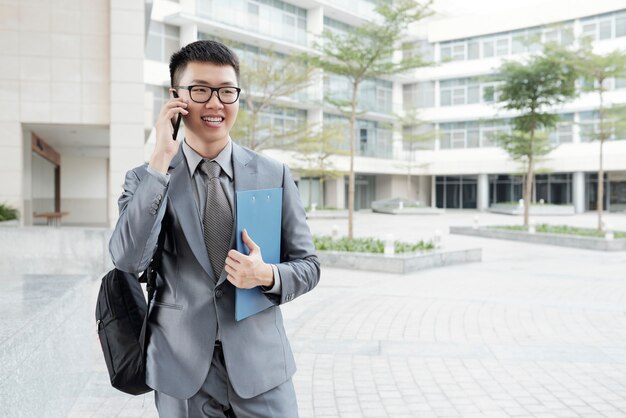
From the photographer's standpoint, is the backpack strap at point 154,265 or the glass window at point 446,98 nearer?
the backpack strap at point 154,265

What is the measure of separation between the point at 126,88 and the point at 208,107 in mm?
14052

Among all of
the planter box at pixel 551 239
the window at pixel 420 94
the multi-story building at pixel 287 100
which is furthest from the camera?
the window at pixel 420 94

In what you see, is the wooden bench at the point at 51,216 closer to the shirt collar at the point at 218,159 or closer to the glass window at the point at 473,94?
the shirt collar at the point at 218,159

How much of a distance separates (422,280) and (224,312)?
10404 mm

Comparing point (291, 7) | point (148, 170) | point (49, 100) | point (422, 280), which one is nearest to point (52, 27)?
point (49, 100)

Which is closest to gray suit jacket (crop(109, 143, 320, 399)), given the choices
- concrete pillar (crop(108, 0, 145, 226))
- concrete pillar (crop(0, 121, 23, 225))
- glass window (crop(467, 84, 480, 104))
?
concrete pillar (crop(108, 0, 145, 226))

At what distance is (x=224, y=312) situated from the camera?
6.39 feet

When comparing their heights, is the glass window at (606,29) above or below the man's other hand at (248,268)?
above

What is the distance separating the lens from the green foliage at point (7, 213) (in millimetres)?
14545

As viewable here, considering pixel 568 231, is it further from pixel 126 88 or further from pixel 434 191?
pixel 434 191

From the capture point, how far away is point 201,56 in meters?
1.97

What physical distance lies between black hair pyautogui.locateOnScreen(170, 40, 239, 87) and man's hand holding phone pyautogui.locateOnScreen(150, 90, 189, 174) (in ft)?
0.49

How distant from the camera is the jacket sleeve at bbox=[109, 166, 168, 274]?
1.77m

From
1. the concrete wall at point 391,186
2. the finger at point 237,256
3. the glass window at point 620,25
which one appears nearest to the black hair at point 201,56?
the finger at point 237,256
